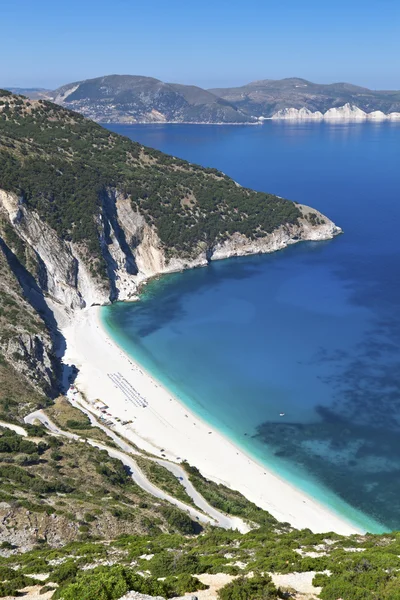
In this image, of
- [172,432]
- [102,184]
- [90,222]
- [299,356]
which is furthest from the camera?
[102,184]

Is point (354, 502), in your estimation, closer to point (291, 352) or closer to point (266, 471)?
point (266, 471)

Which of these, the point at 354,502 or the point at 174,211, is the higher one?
the point at 174,211

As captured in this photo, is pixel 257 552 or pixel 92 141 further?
pixel 92 141

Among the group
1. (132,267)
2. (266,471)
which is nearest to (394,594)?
(266,471)

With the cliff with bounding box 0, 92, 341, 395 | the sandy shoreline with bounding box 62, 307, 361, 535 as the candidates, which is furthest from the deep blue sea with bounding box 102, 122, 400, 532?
the cliff with bounding box 0, 92, 341, 395

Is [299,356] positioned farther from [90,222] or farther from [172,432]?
[90,222]

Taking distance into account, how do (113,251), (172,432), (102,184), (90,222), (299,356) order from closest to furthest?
(172,432) → (299,356) → (90,222) → (113,251) → (102,184)

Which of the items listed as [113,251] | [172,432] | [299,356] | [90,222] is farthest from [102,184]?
[172,432]
